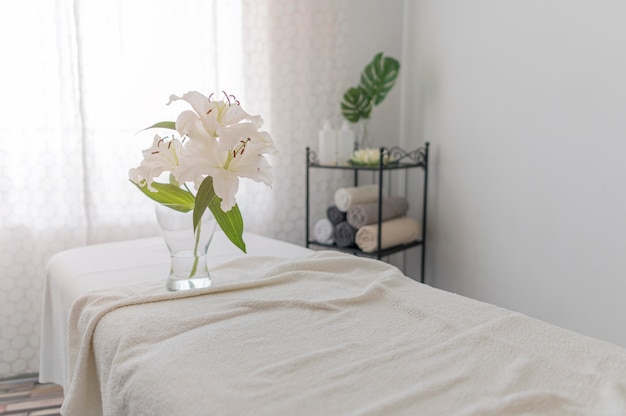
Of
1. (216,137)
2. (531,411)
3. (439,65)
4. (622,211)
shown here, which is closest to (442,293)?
(531,411)

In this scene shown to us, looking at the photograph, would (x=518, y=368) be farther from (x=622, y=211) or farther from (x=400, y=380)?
(x=622, y=211)

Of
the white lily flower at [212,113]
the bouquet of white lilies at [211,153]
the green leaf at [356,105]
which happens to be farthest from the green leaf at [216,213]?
the green leaf at [356,105]

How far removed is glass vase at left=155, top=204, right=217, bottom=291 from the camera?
130cm

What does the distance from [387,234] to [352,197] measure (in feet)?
0.72

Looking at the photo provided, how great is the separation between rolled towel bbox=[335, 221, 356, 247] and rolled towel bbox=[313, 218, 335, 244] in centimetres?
Answer: 5

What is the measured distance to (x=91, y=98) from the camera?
7.29ft

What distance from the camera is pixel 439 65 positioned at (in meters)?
2.63

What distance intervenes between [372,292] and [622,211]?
1.12m

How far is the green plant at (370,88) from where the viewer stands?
2.59 m

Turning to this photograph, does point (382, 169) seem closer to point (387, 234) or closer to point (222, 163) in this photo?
point (387, 234)

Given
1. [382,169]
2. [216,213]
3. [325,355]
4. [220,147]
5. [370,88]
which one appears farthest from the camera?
[370,88]

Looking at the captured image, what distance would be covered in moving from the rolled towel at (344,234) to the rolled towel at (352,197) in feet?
0.24

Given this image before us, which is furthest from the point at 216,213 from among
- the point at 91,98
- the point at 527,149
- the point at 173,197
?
the point at 527,149

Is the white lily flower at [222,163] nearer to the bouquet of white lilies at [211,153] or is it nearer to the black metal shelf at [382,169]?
the bouquet of white lilies at [211,153]
